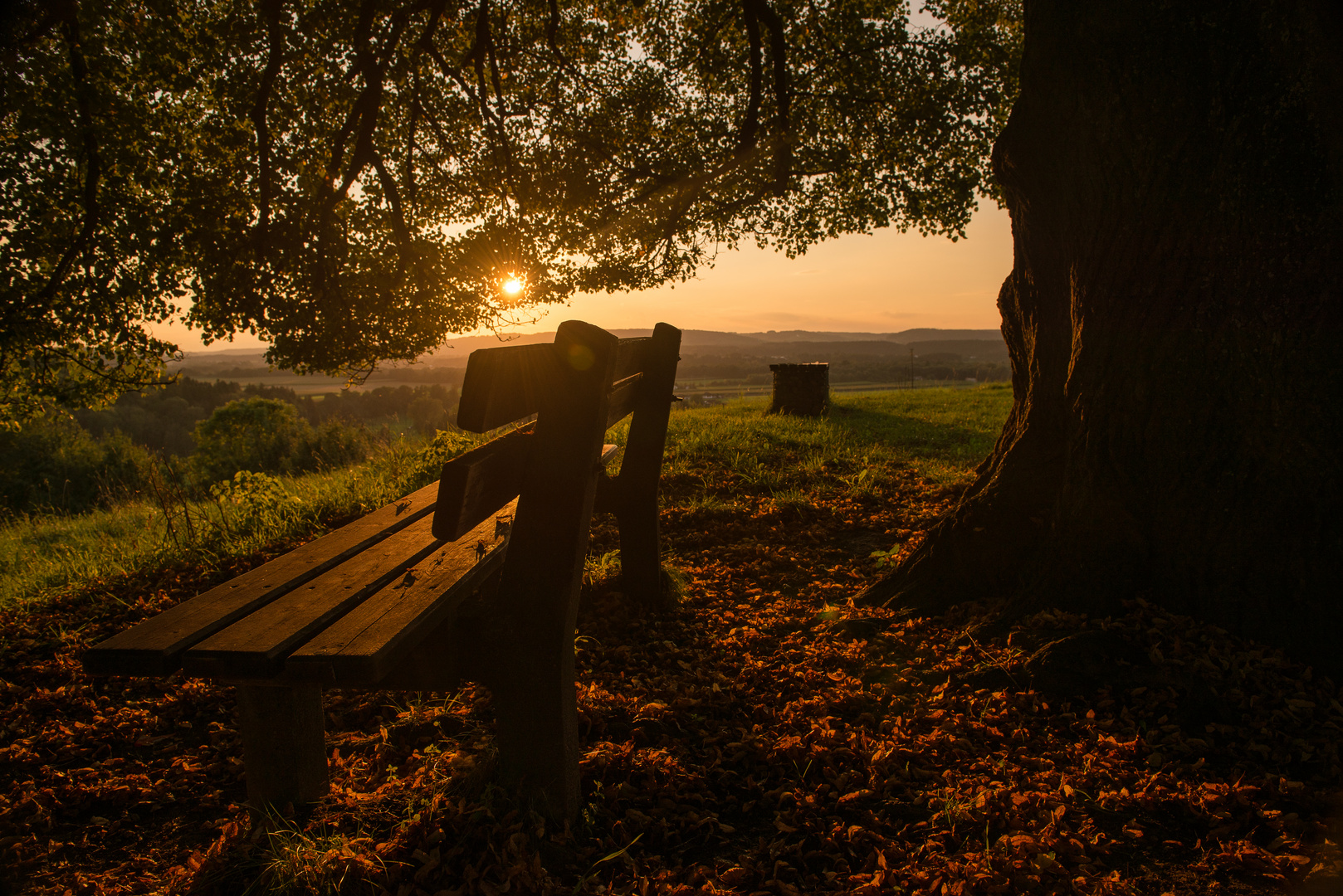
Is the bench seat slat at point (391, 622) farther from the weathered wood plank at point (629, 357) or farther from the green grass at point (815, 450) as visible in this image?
the green grass at point (815, 450)

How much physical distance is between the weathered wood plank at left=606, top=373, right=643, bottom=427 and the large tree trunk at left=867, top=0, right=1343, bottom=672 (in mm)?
1686

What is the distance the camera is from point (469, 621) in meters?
1.77

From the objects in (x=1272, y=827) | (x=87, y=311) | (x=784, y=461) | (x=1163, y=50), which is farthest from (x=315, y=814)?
(x=87, y=311)

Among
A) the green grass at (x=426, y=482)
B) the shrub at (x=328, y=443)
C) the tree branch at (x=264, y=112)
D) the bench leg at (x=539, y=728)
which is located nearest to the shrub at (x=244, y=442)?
the shrub at (x=328, y=443)

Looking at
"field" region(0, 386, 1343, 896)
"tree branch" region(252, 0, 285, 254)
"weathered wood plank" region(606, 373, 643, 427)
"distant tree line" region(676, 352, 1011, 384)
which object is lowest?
"field" region(0, 386, 1343, 896)

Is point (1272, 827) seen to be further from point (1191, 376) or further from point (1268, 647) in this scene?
point (1191, 376)

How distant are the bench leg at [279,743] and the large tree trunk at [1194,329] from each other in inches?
103

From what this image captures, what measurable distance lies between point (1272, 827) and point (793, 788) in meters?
1.19

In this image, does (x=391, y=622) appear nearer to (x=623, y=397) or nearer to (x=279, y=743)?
(x=279, y=743)

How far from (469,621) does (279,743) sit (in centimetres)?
67

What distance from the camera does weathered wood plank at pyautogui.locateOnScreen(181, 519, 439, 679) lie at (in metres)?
1.47

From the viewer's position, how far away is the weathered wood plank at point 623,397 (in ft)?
7.32

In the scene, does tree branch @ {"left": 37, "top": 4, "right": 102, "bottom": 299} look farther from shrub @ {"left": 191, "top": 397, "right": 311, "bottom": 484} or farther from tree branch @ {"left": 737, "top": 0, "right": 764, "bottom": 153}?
shrub @ {"left": 191, "top": 397, "right": 311, "bottom": 484}

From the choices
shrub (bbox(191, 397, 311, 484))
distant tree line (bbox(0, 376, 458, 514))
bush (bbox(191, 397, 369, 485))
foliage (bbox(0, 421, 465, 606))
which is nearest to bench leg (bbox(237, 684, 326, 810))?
foliage (bbox(0, 421, 465, 606))
